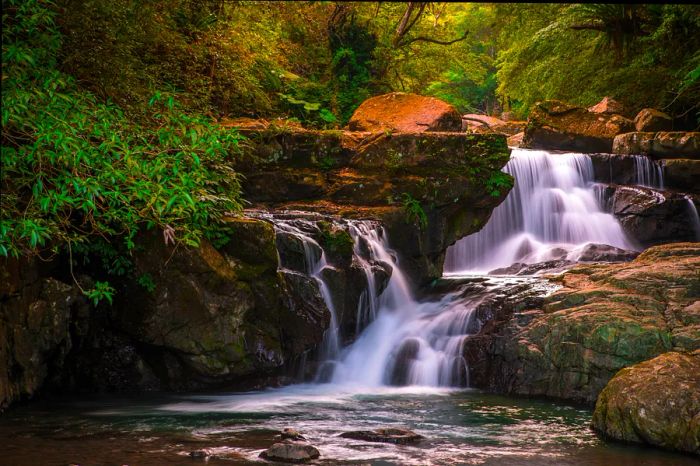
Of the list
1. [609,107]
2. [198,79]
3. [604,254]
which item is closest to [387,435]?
[198,79]

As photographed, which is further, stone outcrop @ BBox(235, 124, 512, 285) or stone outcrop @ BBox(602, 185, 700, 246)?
stone outcrop @ BBox(602, 185, 700, 246)

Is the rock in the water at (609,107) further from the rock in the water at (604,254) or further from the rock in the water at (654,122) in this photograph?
the rock in the water at (604,254)

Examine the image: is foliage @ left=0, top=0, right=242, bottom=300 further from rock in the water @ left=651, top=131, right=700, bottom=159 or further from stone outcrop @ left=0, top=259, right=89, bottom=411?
rock in the water @ left=651, top=131, right=700, bottom=159

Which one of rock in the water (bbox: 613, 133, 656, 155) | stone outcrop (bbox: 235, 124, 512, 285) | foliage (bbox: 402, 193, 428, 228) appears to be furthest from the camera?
rock in the water (bbox: 613, 133, 656, 155)

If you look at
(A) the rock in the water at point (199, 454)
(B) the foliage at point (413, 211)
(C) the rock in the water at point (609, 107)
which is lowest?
(A) the rock in the water at point (199, 454)

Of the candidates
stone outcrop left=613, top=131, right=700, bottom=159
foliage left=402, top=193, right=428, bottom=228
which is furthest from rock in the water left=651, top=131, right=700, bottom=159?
foliage left=402, top=193, right=428, bottom=228

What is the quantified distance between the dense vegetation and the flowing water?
74.0 inches

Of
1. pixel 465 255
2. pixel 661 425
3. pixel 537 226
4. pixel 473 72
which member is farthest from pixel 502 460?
pixel 473 72

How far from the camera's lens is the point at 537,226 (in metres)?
17.1

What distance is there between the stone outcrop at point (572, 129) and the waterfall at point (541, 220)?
186 centimetres

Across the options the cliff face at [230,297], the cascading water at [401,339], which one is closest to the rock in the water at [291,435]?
the cliff face at [230,297]

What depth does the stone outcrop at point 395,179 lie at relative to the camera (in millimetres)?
13320

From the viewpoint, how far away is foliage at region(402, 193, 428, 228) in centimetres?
1320

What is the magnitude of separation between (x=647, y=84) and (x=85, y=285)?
18.6 m
